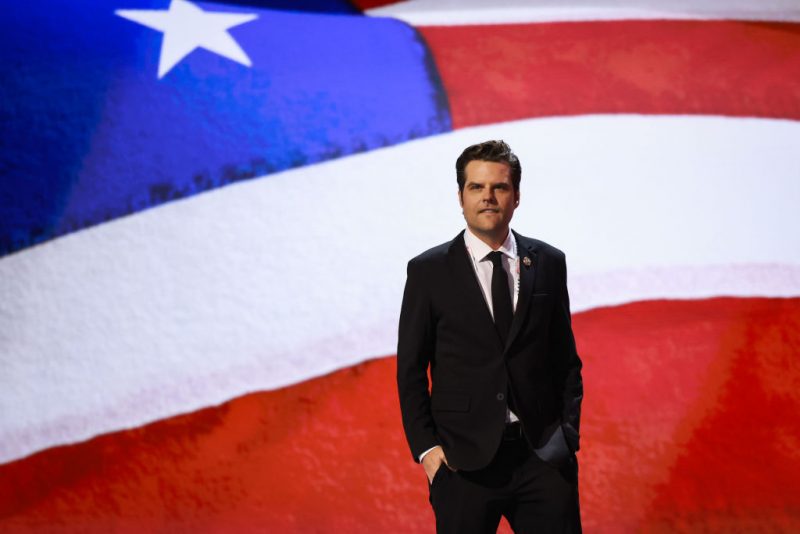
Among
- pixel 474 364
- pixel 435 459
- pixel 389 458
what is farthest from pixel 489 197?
pixel 389 458

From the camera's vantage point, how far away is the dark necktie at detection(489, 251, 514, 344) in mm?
1286

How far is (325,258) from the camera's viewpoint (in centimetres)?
225

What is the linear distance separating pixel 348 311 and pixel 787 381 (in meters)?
1.16

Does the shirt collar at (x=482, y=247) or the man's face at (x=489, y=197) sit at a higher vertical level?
the man's face at (x=489, y=197)

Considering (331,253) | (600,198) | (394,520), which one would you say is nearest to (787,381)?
(600,198)

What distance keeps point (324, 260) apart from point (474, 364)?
3.39ft

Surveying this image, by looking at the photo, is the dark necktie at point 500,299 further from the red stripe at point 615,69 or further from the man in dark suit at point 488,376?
the red stripe at point 615,69

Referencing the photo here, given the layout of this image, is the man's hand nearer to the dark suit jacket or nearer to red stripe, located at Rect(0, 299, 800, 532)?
the dark suit jacket

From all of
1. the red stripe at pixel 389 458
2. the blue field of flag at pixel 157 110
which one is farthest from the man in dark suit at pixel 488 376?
the blue field of flag at pixel 157 110

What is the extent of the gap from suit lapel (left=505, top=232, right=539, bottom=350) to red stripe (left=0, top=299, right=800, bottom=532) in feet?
2.90

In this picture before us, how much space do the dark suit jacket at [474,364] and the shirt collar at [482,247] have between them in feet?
0.04

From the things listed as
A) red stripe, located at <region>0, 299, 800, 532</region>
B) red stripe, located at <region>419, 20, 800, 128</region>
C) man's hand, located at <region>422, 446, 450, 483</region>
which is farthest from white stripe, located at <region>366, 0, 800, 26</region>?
man's hand, located at <region>422, 446, 450, 483</region>

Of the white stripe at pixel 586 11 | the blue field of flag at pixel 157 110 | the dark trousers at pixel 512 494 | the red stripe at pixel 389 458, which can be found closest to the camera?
the dark trousers at pixel 512 494

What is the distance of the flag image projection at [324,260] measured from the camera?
207cm
